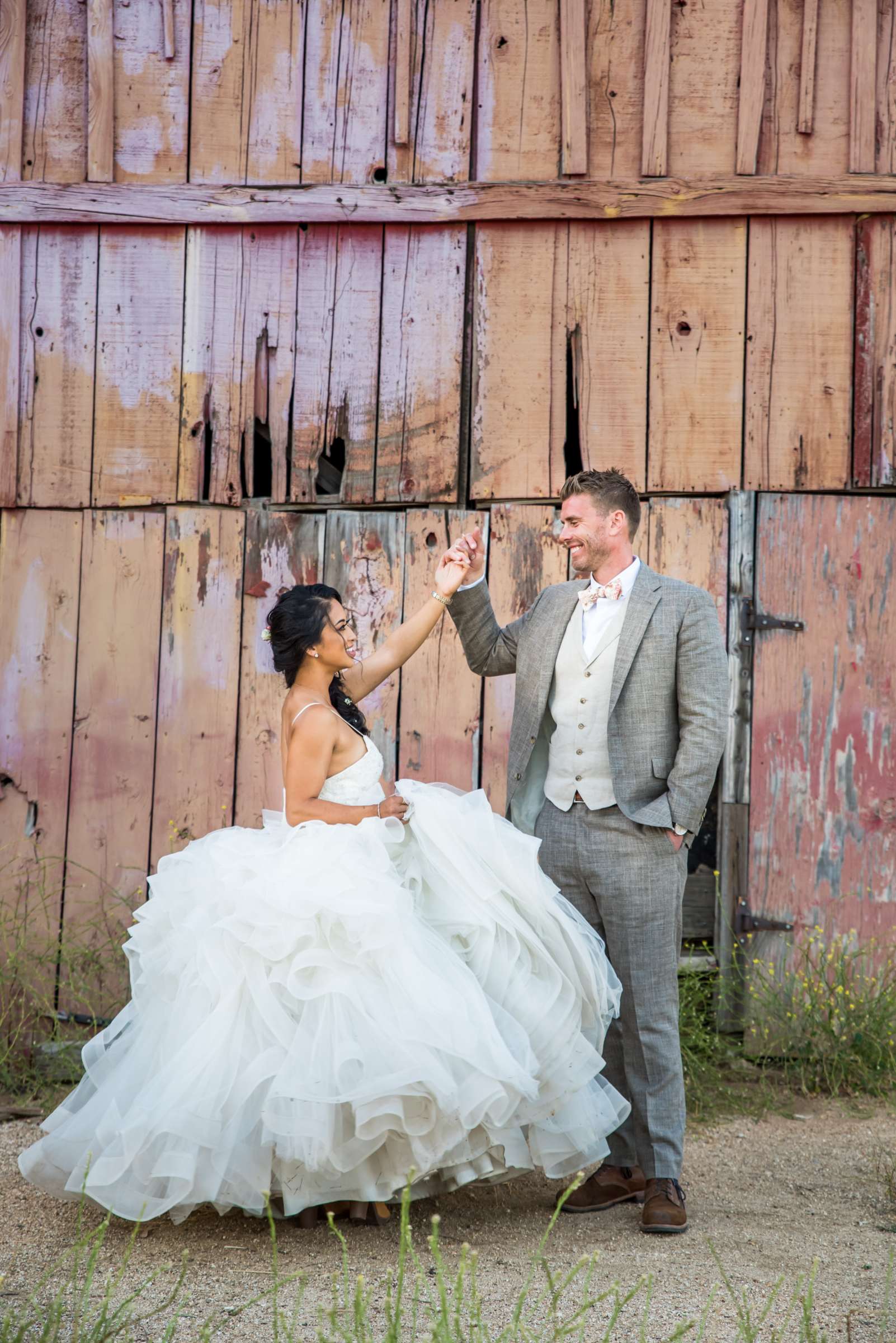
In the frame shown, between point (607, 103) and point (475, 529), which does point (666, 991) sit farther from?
point (607, 103)

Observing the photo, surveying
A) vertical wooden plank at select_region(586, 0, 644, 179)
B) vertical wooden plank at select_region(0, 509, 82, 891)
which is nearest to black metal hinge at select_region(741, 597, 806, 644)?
vertical wooden plank at select_region(586, 0, 644, 179)

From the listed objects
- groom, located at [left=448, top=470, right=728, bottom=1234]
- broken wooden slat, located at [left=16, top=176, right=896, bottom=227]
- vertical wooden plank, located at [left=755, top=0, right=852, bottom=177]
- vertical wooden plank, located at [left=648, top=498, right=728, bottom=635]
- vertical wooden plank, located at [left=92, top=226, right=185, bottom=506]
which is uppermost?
vertical wooden plank, located at [left=755, top=0, right=852, bottom=177]

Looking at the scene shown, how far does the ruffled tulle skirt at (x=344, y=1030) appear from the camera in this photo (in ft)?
9.75

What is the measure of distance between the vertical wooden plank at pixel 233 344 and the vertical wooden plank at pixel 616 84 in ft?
4.46

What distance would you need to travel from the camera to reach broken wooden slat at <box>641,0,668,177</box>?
4930mm

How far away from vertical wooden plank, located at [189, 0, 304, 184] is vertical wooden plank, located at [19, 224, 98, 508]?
0.64 metres

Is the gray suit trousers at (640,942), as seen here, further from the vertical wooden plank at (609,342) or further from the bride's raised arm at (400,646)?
the vertical wooden plank at (609,342)

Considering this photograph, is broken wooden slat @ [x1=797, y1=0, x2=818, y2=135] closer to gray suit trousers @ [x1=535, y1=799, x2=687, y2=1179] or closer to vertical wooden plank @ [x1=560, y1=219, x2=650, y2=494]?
vertical wooden plank @ [x1=560, y1=219, x2=650, y2=494]

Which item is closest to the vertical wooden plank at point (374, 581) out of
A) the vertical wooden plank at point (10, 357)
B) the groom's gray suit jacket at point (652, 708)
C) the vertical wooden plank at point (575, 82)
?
the groom's gray suit jacket at point (652, 708)

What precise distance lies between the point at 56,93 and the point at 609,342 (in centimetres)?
264

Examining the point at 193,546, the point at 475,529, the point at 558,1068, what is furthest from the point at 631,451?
the point at 558,1068

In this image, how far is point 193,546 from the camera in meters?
5.09

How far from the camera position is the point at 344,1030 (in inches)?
120

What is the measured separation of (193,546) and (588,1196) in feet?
9.80
